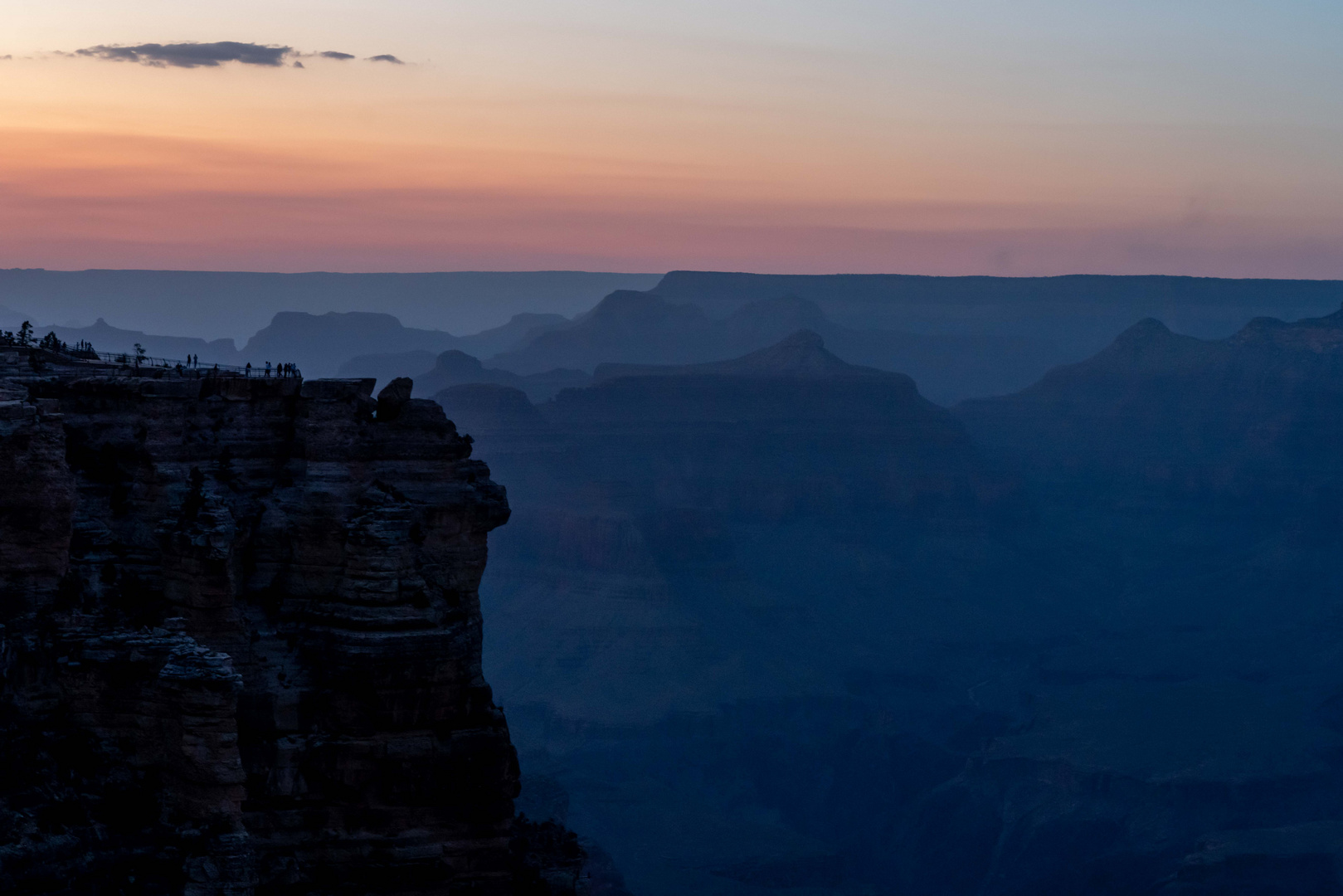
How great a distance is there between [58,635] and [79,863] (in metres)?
4.10

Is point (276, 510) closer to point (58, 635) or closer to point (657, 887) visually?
point (58, 635)

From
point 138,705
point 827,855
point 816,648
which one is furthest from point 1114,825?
point 138,705

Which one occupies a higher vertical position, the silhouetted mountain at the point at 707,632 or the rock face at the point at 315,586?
the rock face at the point at 315,586

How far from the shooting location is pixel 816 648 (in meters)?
160

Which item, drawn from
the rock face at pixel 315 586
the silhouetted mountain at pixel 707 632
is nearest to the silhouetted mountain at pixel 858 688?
the silhouetted mountain at pixel 707 632

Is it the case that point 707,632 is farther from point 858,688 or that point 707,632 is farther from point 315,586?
point 315,586

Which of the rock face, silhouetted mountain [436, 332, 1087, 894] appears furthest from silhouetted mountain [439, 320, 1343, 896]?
the rock face

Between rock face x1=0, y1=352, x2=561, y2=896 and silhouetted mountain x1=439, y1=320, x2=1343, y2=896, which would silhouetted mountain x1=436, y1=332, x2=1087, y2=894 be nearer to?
silhouetted mountain x1=439, y1=320, x2=1343, y2=896

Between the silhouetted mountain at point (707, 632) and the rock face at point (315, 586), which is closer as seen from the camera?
the rock face at point (315, 586)

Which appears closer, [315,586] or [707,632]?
[315,586]

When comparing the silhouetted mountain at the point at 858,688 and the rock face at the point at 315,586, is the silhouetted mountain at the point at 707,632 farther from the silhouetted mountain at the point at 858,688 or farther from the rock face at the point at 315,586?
the rock face at the point at 315,586

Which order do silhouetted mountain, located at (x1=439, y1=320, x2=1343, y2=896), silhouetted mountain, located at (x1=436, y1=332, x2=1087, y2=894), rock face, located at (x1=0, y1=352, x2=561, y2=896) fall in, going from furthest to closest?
1. silhouetted mountain, located at (x1=436, y1=332, x2=1087, y2=894)
2. silhouetted mountain, located at (x1=439, y1=320, x2=1343, y2=896)
3. rock face, located at (x1=0, y1=352, x2=561, y2=896)

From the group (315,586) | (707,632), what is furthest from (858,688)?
(315,586)

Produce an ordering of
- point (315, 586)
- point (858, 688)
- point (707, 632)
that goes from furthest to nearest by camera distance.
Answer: point (707, 632) → point (858, 688) → point (315, 586)
